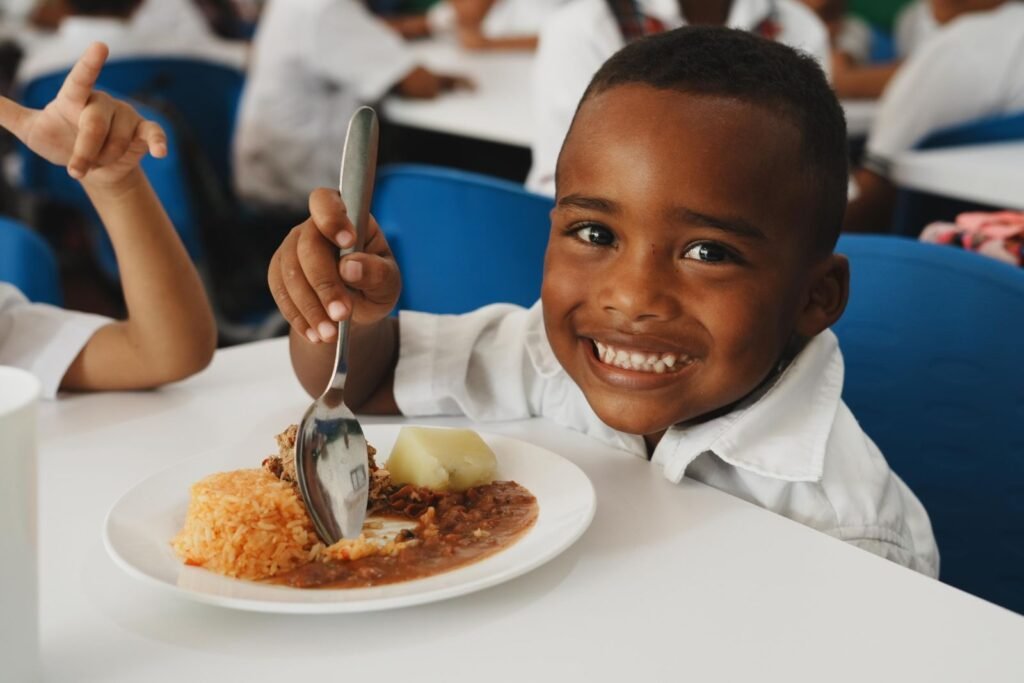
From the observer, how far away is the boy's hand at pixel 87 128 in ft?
2.81

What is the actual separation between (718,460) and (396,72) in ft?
7.47

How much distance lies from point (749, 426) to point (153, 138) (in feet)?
1.67

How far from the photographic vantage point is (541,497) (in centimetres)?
77

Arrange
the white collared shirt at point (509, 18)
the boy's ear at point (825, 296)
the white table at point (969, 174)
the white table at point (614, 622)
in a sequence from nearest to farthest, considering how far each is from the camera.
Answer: the white table at point (614, 622)
the boy's ear at point (825, 296)
the white table at point (969, 174)
the white collared shirt at point (509, 18)

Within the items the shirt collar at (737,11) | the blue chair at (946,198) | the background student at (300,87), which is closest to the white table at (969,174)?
the blue chair at (946,198)

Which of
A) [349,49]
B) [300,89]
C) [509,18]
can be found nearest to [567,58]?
[349,49]

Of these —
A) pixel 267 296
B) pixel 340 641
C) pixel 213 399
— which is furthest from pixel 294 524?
pixel 267 296

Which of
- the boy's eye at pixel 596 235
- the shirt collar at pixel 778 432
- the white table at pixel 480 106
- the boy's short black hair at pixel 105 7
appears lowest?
the white table at pixel 480 106

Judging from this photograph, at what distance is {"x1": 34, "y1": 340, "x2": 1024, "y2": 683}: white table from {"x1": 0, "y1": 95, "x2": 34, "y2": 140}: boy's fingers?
1.04 feet

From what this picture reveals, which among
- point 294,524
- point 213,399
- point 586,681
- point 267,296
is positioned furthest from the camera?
point 267,296

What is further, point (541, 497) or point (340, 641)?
point (541, 497)

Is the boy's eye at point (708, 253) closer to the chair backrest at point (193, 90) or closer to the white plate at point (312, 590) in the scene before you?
the white plate at point (312, 590)

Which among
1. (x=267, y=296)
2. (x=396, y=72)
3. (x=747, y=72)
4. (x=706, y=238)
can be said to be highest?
(x=747, y=72)

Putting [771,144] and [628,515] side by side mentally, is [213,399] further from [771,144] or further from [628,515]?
[771,144]
